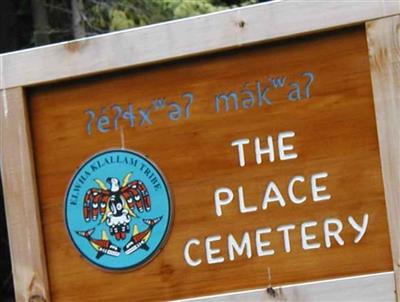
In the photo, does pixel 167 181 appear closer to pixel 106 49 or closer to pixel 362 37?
pixel 106 49

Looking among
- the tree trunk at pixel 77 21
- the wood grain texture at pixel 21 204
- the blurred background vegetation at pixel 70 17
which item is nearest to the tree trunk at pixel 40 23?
the blurred background vegetation at pixel 70 17

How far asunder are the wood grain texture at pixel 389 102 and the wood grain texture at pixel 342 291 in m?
0.03

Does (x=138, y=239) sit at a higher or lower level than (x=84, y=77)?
lower

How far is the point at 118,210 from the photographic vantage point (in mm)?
2295

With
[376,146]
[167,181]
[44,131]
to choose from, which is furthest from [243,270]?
[44,131]

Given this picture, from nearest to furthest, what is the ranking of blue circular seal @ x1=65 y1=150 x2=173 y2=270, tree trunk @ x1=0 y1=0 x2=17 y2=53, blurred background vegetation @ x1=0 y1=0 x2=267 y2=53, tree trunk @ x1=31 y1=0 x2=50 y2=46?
blue circular seal @ x1=65 y1=150 x2=173 y2=270, blurred background vegetation @ x1=0 y1=0 x2=267 y2=53, tree trunk @ x1=31 y1=0 x2=50 y2=46, tree trunk @ x1=0 y1=0 x2=17 y2=53

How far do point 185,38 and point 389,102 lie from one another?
48 cm

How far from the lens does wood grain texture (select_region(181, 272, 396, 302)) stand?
2.18m

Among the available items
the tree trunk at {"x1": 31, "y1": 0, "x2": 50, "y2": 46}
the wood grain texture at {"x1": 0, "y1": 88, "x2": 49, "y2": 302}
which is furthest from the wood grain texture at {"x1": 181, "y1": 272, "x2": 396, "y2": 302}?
the tree trunk at {"x1": 31, "y1": 0, "x2": 50, "y2": 46}

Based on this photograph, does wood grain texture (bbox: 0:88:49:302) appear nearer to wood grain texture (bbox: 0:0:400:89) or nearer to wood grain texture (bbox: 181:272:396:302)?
wood grain texture (bbox: 0:0:400:89)

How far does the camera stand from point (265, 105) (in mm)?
2264

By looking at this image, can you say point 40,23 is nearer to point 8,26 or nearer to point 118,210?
point 8,26

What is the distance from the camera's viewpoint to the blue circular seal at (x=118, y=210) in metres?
2.29

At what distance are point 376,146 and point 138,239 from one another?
22.6 inches
